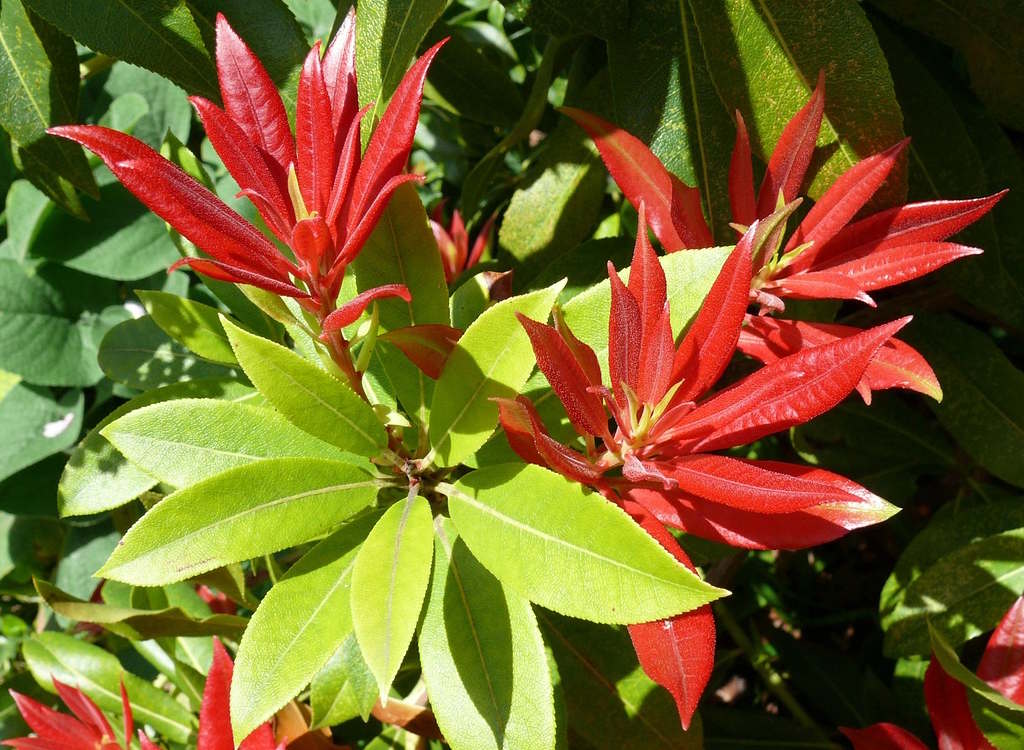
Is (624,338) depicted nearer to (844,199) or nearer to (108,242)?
(844,199)

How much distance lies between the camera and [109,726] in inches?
40.4

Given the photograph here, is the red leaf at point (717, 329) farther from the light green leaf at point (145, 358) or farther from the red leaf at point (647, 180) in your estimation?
the light green leaf at point (145, 358)

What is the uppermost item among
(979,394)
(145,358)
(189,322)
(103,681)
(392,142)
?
(392,142)

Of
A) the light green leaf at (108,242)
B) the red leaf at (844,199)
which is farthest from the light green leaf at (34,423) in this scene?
the red leaf at (844,199)

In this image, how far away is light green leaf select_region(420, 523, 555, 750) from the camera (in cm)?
71

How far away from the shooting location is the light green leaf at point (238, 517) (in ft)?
2.14

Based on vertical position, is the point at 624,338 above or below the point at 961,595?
above

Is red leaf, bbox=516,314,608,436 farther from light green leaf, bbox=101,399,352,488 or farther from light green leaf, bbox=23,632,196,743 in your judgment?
light green leaf, bbox=23,632,196,743

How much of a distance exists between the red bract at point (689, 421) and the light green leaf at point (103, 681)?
87 centimetres

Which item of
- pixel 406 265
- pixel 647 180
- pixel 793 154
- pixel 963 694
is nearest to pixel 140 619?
pixel 406 265

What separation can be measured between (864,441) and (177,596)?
1.16 meters

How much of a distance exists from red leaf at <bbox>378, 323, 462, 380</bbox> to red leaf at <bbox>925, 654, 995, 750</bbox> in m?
0.68

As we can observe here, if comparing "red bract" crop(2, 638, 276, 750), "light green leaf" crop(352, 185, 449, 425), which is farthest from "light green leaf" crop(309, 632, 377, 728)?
"light green leaf" crop(352, 185, 449, 425)

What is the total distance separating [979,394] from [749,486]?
830mm
